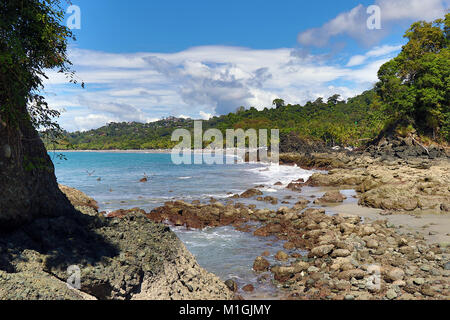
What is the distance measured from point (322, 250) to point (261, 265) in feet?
7.54

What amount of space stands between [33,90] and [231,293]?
712 cm

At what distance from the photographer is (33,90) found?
24.1ft

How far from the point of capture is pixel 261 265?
10516 mm

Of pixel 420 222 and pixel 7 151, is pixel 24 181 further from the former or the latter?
pixel 420 222

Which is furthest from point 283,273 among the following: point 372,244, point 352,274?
point 372,244

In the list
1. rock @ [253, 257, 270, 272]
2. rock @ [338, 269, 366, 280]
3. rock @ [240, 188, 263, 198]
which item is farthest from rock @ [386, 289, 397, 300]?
rock @ [240, 188, 263, 198]

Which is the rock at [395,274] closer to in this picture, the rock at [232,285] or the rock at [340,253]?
the rock at [340,253]

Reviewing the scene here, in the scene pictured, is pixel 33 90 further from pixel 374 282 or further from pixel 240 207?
pixel 240 207

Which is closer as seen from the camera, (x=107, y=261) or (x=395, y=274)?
(x=107, y=261)

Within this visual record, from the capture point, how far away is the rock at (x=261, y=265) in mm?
10445

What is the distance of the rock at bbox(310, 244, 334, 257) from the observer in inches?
432

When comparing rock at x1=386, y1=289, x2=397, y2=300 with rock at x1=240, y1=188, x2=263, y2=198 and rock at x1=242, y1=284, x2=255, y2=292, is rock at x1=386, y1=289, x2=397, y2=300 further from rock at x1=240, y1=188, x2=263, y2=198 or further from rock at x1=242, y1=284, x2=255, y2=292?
rock at x1=240, y1=188, x2=263, y2=198

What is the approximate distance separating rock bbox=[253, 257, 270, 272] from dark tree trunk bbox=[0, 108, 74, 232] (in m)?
6.02
